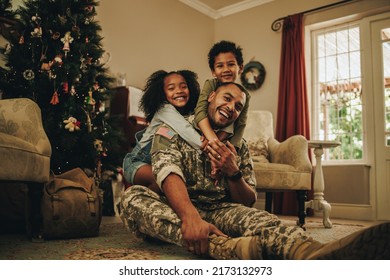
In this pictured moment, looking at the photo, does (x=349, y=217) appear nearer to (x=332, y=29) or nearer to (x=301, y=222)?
(x=301, y=222)

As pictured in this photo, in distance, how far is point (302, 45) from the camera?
12.8 feet

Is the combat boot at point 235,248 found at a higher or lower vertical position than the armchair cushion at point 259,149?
lower

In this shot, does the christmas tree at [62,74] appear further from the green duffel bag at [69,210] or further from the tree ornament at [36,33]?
the green duffel bag at [69,210]

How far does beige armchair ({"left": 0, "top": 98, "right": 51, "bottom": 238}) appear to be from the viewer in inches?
56.9

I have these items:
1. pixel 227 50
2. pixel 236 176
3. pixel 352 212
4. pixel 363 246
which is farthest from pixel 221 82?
pixel 352 212

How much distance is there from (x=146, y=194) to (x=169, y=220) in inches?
6.7

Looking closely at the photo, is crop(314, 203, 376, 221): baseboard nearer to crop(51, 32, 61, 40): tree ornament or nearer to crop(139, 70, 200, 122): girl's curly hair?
crop(139, 70, 200, 122): girl's curly hair

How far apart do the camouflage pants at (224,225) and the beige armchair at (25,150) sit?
0.48 meters

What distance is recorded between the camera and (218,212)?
4.31ft

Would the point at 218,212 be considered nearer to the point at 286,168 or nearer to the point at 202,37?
the point at 286,168

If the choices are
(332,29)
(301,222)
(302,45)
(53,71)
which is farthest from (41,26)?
(332,29)

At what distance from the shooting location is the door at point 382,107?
3398mm

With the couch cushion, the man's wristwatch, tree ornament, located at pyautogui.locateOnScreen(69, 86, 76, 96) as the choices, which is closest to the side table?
the couch cushion

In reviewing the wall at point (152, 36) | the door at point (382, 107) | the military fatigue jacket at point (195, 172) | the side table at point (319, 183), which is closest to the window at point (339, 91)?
the door at point (382, 107)
